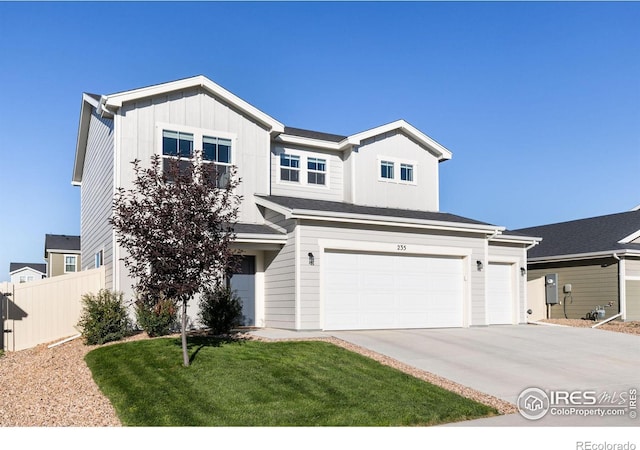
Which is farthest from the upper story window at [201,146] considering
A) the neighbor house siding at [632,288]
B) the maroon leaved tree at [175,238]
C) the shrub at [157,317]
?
the neighbor house siding at [632,288]

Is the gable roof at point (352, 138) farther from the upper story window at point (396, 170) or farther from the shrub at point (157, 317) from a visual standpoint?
the shrub at point (157, 317)

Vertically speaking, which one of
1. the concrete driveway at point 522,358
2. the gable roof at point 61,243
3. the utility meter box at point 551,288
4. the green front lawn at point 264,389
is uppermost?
the gable roof at point 61,243

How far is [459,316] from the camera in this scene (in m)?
19.5

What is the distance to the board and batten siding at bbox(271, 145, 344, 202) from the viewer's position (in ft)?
67.1

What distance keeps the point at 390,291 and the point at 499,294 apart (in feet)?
19.4

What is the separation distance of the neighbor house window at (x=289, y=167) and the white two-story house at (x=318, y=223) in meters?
0.05

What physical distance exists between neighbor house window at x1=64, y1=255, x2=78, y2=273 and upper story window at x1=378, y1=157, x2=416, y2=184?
27930 millimetres

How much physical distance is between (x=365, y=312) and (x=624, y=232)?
550 inches

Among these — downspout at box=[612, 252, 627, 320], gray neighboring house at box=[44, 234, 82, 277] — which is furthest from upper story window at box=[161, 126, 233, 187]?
gray neighboring house at box=[44, 234, 82, 277]

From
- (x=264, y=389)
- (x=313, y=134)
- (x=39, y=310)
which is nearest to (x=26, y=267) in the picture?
(x=313, y=134)

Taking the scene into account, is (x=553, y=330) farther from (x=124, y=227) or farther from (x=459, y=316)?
(x=124, y=227)

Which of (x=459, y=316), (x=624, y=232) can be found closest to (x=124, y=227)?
(x=459, y=316)

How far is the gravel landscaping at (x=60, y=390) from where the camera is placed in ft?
29.2

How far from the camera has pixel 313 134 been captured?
22.5m
